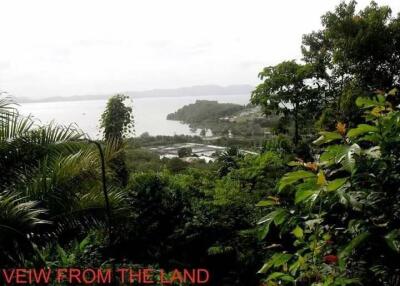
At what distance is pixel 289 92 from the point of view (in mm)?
9719

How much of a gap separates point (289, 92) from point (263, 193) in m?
5.22

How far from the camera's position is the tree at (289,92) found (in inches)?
379

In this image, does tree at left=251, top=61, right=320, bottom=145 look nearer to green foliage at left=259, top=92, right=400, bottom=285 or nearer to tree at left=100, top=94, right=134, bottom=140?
tree at left=100, top=94, right=134, bottom=140

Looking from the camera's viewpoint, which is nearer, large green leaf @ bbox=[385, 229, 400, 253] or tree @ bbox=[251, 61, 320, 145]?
large green leaf @ bbox=[385, 229, 400, 253]

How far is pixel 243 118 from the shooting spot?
46.3m

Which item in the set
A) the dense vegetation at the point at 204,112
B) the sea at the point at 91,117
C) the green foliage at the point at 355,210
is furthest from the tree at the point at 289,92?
the dense vegetation at the point at 204,112

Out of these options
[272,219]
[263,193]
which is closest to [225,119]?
[263,193]

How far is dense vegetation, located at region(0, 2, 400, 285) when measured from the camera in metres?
1.36

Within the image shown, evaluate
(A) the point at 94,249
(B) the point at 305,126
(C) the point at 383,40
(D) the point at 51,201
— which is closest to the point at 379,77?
(C) the point at 383,40

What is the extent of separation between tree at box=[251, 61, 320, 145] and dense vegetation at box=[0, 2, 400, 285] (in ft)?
0.11

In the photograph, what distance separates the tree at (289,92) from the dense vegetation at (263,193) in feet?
0.11

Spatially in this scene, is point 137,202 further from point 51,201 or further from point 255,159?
point 51,201

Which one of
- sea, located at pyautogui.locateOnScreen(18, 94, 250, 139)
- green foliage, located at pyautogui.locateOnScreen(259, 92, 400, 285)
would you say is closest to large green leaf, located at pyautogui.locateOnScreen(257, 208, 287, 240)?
green foliage, located at pyautogui.locateOnScreen(259, 92, 400, 285)

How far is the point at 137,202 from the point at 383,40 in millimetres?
6343
